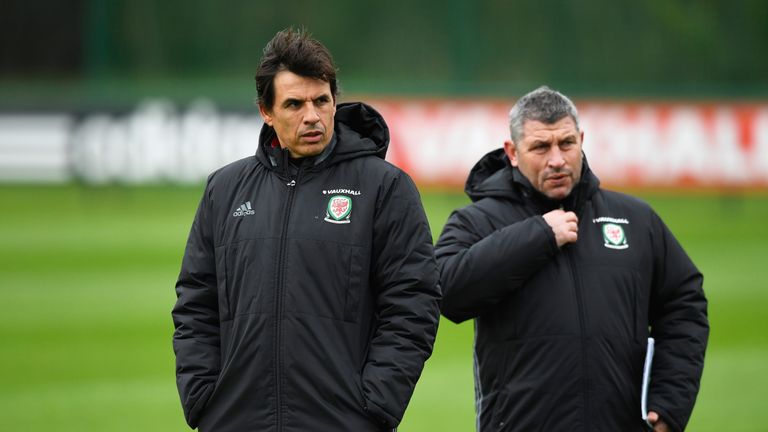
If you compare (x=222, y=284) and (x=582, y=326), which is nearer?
(x=222, y=284)

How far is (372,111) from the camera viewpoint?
3.76m

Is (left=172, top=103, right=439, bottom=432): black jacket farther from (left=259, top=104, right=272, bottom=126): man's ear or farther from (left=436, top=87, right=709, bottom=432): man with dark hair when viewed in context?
(left=436, top=87, right=709, bottom=432): man with dark hair

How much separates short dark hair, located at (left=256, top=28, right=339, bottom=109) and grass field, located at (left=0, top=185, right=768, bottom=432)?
400cm

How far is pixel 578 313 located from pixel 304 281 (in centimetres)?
101

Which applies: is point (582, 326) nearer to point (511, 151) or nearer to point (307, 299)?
point (511, 151)

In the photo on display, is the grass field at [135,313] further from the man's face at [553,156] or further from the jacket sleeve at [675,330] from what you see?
the man's face at [553,156]

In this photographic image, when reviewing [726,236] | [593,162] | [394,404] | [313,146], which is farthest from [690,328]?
[593,162]

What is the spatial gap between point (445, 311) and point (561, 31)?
1639cm

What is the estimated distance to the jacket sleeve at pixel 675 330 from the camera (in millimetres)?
3951

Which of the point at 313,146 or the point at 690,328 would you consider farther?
the point at 690,328

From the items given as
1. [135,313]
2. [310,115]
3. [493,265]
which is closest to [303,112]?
[310,115]

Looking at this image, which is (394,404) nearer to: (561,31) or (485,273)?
(485,273)

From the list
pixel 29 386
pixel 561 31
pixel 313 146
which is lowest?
pixel 29 386

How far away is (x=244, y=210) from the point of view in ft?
11.8
